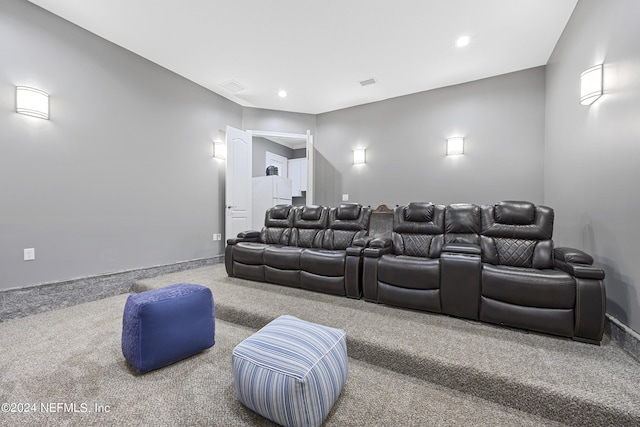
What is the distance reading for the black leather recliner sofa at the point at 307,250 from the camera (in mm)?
2752

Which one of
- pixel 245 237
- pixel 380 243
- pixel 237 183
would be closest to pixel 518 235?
pixel 380 243

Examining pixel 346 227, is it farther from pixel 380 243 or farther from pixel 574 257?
pixel 574 257

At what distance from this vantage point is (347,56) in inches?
134

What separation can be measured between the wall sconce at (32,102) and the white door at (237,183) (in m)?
2.15

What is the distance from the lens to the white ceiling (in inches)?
101

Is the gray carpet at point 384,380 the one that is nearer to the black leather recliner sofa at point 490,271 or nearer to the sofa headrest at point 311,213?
the black leather recliner sofa at point 490,271

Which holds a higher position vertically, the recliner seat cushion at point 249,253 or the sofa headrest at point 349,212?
the sofa headrest at point 349,212

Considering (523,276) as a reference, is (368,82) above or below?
above

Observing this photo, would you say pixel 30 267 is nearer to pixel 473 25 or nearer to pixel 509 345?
pixel 509 345

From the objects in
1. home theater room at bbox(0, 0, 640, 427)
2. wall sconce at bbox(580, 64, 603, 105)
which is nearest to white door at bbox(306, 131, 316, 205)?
home theater room at bbox(0, 0, 640, 427)

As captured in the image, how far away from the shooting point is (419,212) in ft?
9.70

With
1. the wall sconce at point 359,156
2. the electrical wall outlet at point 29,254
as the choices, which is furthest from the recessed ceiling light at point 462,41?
the electrical wall outlet at point 29,254

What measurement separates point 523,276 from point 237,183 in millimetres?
4098

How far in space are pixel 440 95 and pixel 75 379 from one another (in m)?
5.34
